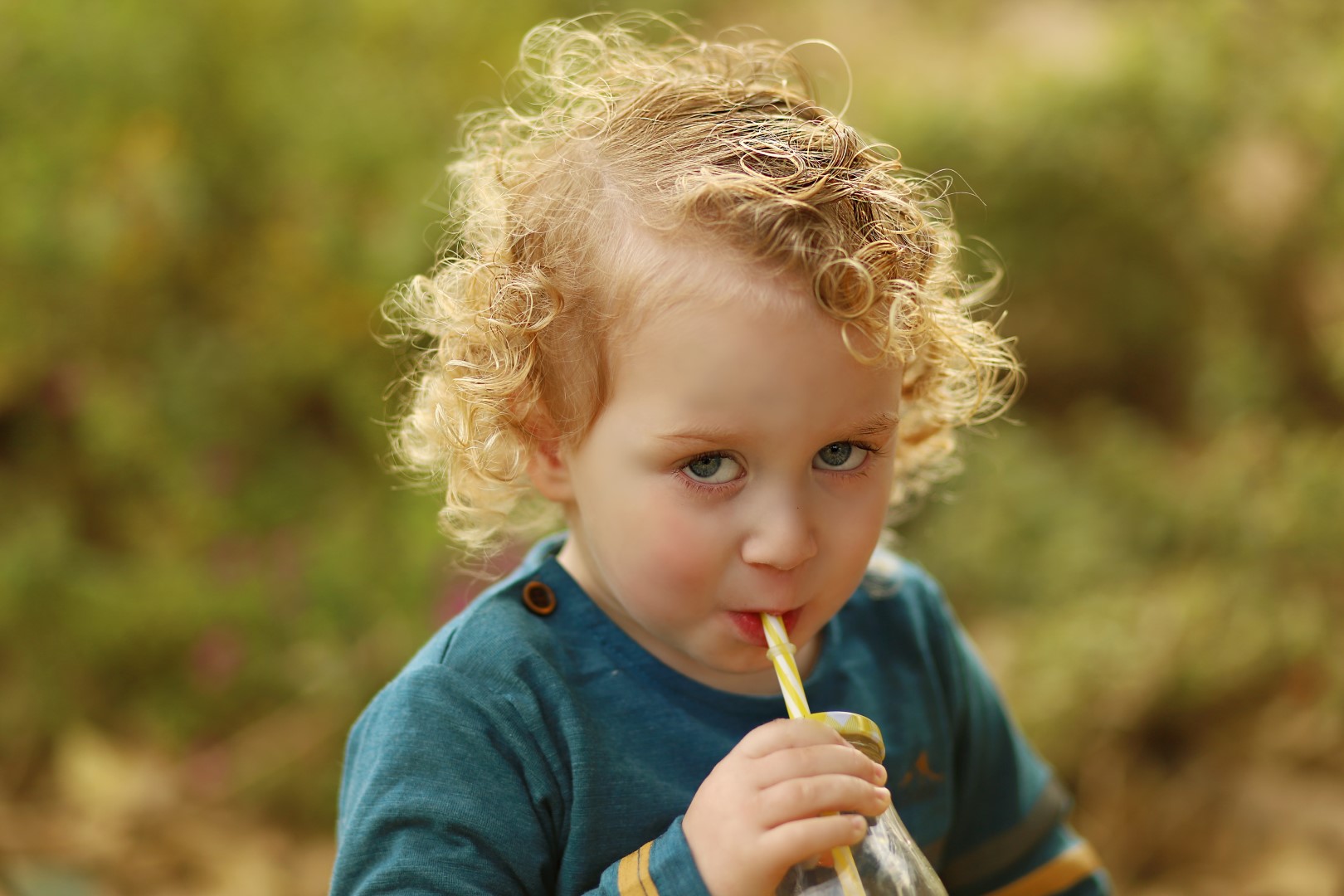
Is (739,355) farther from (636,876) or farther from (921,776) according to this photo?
(921,776)

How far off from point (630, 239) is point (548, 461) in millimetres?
196

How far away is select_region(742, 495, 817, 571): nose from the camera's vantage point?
0.85 m

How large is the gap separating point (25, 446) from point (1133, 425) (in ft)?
7.04

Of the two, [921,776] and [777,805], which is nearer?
[777,805]

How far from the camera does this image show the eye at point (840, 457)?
889 millimetres

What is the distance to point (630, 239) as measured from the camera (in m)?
0.90

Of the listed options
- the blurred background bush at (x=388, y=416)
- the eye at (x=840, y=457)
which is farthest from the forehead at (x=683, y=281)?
the blurred background bush at (x=388, y=416)

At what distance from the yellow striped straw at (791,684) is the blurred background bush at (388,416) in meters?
1.10

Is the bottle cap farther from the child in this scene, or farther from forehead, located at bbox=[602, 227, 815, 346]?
forehead, located at bbox=[602, 227, 815, 346]

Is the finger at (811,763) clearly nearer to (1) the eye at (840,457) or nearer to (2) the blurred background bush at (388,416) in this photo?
(1) the eye at (840,457)

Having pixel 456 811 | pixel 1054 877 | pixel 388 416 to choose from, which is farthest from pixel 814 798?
pixel 388 416

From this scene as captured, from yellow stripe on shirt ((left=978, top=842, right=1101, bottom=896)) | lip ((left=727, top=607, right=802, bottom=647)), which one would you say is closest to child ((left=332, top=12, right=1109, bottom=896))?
lip ((left=727, top=607, right=802, bottom=647))

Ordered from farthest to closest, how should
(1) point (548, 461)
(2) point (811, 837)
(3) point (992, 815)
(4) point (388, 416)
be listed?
1. (4) point (388, 416)
2. (3) point (992, 815)
3. (1) point (548, 461)
4. (2) point (811, 837)

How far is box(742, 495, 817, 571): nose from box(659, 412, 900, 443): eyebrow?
55mm
